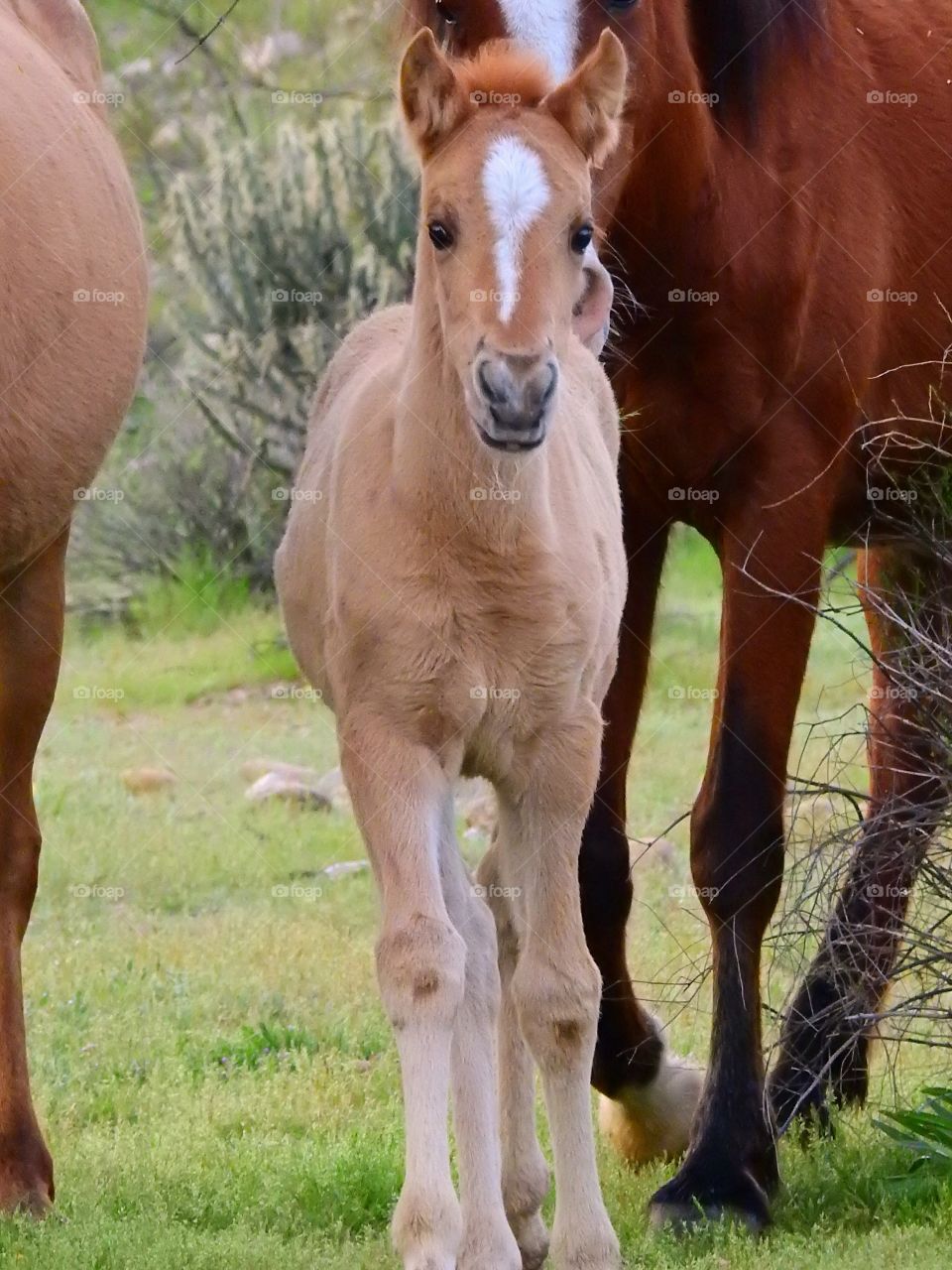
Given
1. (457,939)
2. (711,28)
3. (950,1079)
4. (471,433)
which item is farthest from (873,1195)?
(711,28)

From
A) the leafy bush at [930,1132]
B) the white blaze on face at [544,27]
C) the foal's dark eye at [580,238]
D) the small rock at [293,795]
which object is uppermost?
the white blaze on face at [544,27]

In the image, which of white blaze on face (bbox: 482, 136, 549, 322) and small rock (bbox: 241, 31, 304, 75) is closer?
white blaze on face (bbox: 482, 136, 549, 322)

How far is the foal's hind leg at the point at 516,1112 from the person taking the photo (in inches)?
157

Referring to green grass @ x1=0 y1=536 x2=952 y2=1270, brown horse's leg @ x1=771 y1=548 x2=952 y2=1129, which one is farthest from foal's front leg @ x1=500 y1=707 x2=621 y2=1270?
brown horse's leg @ x1=771 y1=548 x2=952 y2=1129

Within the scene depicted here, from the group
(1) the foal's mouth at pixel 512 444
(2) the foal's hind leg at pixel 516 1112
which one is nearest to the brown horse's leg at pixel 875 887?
(2) the foal's hind leg at pixel 516 1112

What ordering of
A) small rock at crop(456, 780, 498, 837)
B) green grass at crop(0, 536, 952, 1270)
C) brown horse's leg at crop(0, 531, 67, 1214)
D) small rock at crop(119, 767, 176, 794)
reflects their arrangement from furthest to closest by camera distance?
small rock at crop(119, 767, 176, 794)
small rock at crop(456, 780, 498, 837)
brown horse's leg at crop(0, 531, 67, 1214)
green grass at crop(0, 536, 952, 1270)

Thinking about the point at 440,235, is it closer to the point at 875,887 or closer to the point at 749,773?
the point at 749,773

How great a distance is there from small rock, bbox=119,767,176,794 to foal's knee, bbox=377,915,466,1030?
5.36 meters

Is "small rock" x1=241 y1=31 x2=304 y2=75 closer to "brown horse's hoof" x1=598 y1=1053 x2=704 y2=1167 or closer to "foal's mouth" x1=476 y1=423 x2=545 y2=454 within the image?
"brown horse's hoof" x1=598 y1=1053 x2=704 y2=1167

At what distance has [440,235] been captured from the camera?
3646 mm

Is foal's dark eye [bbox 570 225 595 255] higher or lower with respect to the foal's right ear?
lower

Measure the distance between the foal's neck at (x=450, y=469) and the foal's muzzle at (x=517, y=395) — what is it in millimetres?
280

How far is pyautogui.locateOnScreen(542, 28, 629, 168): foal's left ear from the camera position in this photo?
12.3 ft

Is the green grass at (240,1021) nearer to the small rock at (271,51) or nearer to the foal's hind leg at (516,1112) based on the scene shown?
the foal's hind leg at (516,1112)
